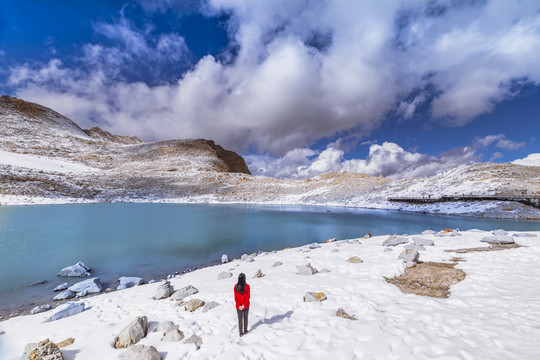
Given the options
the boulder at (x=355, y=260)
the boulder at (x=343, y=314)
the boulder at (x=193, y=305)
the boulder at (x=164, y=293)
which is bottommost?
the boulder at (x=164, y=293)

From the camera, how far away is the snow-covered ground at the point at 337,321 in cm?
421

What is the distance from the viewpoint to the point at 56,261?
13.3 metres

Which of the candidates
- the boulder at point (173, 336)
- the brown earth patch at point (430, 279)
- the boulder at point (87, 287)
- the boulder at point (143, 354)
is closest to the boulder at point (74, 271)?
the boulder at point (87, 287)

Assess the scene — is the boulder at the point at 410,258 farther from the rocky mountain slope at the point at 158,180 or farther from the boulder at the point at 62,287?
the rocky mountain slope at the point at 158,180

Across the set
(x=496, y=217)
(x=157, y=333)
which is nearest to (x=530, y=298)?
(x=157, y=333)

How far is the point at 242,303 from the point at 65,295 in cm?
872

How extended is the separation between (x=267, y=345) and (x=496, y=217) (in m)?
45.6

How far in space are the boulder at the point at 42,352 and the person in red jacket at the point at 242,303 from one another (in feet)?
10.7

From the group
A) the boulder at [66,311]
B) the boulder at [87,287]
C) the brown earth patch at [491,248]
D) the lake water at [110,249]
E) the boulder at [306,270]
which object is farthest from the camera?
the lake water at [110,249]

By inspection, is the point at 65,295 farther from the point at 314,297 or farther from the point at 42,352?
the point at 314,297

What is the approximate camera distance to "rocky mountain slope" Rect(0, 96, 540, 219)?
47.6 m

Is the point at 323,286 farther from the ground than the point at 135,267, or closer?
farther from the ground

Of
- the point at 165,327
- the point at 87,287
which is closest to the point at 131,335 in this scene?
the point at 165,327

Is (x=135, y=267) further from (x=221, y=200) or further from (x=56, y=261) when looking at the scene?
(x=221, y=200)
